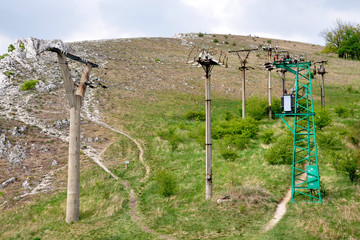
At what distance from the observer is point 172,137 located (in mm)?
25438

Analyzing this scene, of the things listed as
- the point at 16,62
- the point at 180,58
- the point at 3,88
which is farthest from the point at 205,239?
the point at 180,58

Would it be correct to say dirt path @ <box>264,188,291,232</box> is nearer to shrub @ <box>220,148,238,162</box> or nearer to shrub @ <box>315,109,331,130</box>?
shrub @ <box>220,148,238,162</box>

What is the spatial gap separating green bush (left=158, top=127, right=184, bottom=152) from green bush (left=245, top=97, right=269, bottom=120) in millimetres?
9556

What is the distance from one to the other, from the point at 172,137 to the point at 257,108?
38.7 feet

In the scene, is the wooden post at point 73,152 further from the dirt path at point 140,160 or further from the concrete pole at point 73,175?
the dirt path at point 140,160

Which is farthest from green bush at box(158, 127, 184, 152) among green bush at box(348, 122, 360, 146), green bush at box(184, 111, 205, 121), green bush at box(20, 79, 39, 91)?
green bush at box(20, 79, 39, 91)

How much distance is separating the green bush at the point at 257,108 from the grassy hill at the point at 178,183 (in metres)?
0.28

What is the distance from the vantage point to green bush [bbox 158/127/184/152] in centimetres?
2417

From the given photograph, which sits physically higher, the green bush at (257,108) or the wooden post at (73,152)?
the green bush at (257,108)

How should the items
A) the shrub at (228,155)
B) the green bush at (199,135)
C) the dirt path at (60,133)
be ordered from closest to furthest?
the dirt path at (60,133) → the shrub at (228,155) → the green bush at (199,135)

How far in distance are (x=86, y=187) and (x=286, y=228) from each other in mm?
12228

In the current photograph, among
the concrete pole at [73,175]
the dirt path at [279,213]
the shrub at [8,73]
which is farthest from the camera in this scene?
the shrub at [8,73]

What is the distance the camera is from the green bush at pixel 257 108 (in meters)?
31.5

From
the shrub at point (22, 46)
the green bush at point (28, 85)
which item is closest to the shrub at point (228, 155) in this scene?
the green bush at point (28, 85)
